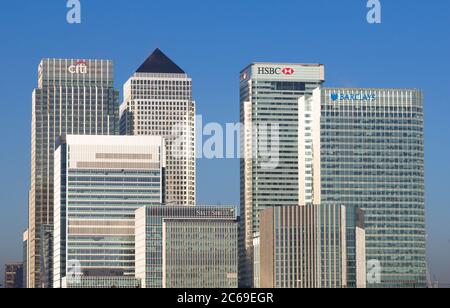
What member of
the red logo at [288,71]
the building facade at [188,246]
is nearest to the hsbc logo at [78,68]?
the red logo at [288,71]

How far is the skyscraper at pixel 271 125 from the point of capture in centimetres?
13575

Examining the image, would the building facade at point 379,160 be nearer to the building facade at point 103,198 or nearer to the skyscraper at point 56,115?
the building facade at point 103,198

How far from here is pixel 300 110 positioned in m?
138

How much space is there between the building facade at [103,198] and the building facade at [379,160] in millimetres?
20192

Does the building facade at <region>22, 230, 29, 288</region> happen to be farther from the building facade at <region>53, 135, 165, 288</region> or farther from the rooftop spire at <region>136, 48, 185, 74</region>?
the rooftop spire at <region>136, 48, 185, 74</region>

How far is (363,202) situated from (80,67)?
137 ft

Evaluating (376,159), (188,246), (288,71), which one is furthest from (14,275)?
(376,159)

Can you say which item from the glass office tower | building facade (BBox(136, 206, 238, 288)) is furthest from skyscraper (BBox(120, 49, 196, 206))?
the glass office tower

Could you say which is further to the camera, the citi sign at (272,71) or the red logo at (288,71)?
the red logo at (288,71)

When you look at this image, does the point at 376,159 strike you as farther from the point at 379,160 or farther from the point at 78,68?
the point at 78,68

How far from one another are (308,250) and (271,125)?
2383cm

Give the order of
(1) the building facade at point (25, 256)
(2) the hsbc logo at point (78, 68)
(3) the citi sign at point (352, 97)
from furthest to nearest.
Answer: (2) the hsbc logo at point (78, 68), (1) the building facade at point (25, 256), (3) the citi sign at point (352, 97)
